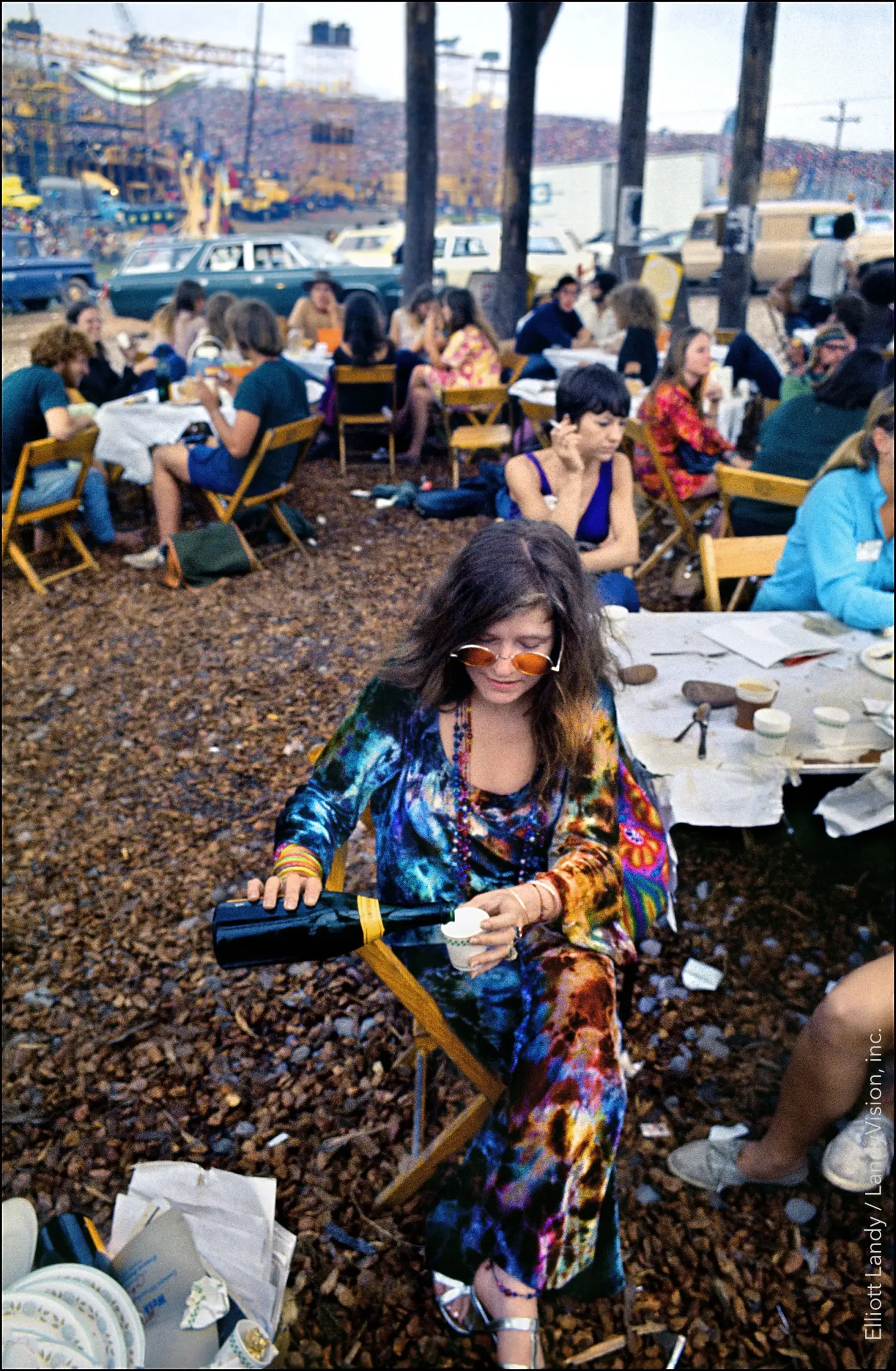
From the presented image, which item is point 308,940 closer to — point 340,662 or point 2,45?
point 340,662

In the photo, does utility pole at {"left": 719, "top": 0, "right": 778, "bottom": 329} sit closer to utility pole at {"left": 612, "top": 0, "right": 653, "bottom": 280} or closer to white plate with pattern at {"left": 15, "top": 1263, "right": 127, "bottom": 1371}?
utility pole at {"left": 612, "top": 0, "right": 653, "bottom": 280}

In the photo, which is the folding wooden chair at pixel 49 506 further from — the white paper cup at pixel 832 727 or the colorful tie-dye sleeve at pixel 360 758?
the white paper cup at pixel 832 727

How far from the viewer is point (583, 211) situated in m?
29.6

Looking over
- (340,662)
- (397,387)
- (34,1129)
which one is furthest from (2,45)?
(34,1129)

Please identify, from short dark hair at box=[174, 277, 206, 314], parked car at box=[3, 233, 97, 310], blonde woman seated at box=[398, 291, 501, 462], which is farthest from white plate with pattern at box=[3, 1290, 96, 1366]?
parked car at box=[3, 233, 97, 310]

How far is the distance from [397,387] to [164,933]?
5.84m

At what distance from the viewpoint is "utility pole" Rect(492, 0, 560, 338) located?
10.2 meters

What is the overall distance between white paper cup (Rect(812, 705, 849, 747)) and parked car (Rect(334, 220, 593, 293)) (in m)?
15.4

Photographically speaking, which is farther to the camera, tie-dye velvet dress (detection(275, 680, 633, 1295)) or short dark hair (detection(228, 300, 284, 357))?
short dark hair (detection(228, 300, 284, 357))

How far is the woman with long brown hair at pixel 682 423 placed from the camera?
18.7ft

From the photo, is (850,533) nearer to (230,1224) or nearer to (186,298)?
(230,1224)

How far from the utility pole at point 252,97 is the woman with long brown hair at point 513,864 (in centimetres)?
4230

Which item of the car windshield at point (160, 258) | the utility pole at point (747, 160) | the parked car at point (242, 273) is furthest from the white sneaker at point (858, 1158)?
the car windshield at point (160, 258)

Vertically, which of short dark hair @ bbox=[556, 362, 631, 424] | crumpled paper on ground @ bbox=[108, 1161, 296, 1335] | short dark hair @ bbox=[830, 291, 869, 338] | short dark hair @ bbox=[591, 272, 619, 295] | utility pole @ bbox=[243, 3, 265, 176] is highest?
utility pole @ bbox=[243, 3, 265, 176]
